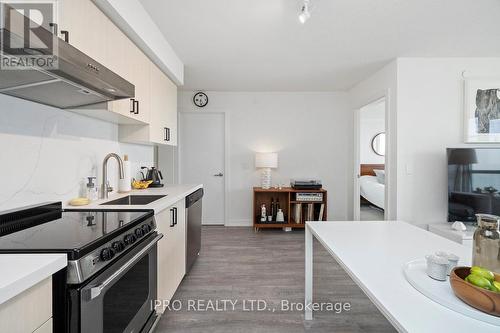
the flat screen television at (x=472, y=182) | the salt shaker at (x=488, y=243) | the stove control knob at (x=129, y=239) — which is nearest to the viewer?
the salt shaker at (x=488, y=243)

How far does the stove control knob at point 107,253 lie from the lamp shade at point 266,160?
3.13 meters

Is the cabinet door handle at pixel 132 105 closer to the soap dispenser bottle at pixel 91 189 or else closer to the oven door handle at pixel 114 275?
the soap dispenser bottle at pixel 91 189

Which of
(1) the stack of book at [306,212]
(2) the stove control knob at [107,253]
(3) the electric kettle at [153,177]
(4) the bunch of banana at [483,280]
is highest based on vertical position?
(3) the electric kettle at [153,177]

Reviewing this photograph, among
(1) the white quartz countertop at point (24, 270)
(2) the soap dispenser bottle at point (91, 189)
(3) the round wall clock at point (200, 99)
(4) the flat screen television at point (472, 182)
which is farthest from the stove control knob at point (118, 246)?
(3) the round wall clock at point (200, 99)

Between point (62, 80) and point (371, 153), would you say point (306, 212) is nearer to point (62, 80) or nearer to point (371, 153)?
point (371, 153)

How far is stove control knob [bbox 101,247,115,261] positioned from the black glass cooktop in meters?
0.04

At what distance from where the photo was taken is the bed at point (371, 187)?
5414mm

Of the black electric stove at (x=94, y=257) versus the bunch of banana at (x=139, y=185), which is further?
the bunch of banana at (x=139, y=185)

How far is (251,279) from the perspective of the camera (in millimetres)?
2389

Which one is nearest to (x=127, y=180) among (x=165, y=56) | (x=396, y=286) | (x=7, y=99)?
(x=7, y=99)

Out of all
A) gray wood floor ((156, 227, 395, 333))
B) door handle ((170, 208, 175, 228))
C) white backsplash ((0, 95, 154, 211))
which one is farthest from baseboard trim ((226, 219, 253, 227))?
white backsplash ((0, 95, 154, 211))

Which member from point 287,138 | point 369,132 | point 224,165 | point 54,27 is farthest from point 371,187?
point 54,27

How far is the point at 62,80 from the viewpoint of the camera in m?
1.09

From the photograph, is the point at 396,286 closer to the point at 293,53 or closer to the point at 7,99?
the point at 7,99
